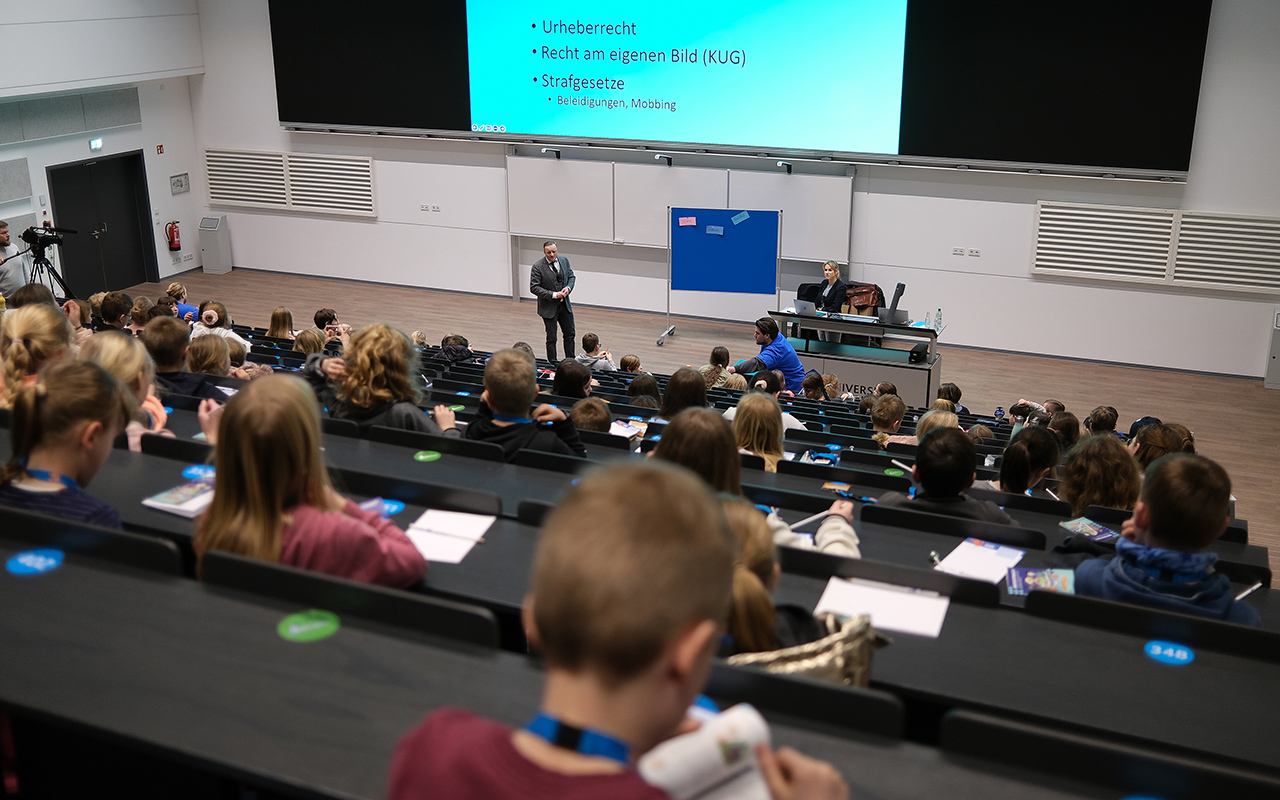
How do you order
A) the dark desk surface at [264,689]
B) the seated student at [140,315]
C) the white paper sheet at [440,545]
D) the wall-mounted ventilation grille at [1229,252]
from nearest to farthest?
the dark desk surface at [264,689], the white paper sheet at [440,545], the seated student at [140,315], the wall-mounted ventilation grille at [1229,252]

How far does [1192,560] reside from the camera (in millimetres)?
2855

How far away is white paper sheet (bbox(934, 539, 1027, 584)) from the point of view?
10.0 ft

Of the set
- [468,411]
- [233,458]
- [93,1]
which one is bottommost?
[468,411]

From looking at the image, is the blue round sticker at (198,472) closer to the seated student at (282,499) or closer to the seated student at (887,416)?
the seated student at (282,499)

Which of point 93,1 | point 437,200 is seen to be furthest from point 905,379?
point 93,1

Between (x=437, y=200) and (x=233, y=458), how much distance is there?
12033 millimetres

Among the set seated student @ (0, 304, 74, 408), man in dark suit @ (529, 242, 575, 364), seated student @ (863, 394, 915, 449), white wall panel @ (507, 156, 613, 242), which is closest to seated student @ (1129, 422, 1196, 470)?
seated student @ (863, 394, 915, 449)

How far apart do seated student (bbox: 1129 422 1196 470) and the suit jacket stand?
265 inches

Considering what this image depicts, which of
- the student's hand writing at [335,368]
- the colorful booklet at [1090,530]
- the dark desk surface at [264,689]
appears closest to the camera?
the dark desk surface at [264,689]

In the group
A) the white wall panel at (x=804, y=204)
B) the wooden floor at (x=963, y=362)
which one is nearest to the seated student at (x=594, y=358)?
the wooden floor at (x=963, y=362)

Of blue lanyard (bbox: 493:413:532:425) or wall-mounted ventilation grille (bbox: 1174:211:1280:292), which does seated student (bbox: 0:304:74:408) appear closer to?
blue lanyard (bbox: 493:413:532:425)

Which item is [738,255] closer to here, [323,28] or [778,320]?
[778,320]

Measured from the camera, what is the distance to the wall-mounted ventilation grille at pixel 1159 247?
10.4m

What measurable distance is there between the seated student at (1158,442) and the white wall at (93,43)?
12.3 meters
